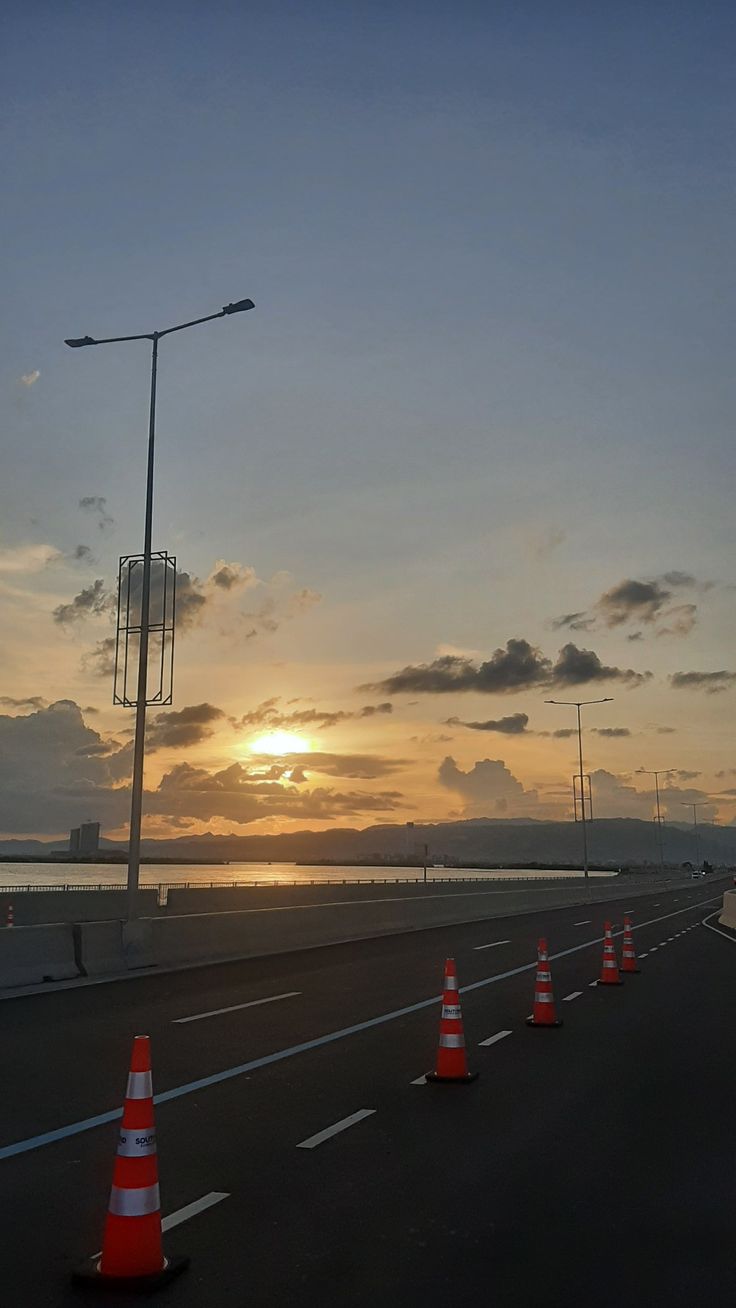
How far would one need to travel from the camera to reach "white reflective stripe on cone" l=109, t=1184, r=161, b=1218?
16.9 ft

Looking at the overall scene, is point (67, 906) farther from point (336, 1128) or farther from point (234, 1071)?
point (336, 1128)

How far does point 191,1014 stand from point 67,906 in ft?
99.0

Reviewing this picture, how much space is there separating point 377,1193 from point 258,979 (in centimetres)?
1239

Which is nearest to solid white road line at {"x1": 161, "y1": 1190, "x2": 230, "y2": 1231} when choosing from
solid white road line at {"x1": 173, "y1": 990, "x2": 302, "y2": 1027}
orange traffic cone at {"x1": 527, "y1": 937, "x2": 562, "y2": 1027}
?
solid white road line at {"x1": 173, "y1": 990, "x2": 302, "y2": 1027}

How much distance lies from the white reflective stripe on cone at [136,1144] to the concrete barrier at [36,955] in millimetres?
11825

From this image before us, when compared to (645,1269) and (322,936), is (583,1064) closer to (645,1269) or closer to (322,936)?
(645,1269)

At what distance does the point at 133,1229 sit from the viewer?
16.9ft

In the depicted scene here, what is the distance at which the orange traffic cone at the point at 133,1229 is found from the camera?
16.9ft

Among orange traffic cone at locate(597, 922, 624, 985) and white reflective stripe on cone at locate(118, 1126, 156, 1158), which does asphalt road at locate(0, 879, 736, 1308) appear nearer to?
white reflective stripe on cone at locate(118, 1126, 156, 1158)

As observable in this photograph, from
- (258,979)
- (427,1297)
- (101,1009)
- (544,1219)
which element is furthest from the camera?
(258,979)

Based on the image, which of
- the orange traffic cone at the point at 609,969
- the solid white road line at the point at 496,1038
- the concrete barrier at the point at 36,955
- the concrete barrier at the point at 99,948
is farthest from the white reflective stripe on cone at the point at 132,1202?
the orange traffic cone at the point at 609,969

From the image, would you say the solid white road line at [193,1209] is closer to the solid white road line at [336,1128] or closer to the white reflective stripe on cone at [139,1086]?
the white reflective stripe on cone at [139,1086]

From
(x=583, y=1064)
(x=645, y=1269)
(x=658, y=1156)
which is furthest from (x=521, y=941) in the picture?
(x=645, y=1269)

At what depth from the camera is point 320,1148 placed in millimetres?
7648
